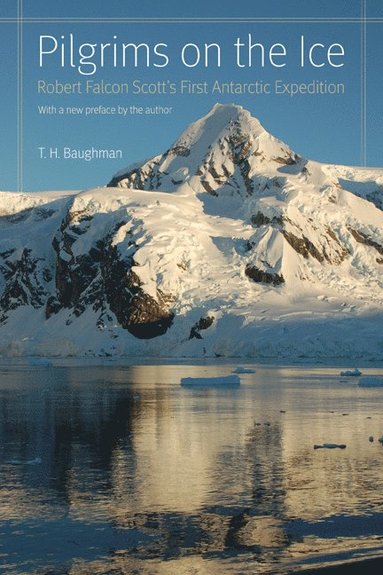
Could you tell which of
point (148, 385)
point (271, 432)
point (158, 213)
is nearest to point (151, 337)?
point (158, 213)

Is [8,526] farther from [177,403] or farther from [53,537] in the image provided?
[177,403]

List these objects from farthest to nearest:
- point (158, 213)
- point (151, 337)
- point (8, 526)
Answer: point (158, 213), point (151, 337), point (8, 526)

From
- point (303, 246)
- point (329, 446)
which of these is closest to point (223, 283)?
point (303, 246)

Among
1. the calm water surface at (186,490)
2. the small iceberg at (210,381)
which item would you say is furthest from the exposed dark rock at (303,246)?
the calm water surface at (186,490)

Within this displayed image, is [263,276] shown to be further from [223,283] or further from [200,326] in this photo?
[200,326]

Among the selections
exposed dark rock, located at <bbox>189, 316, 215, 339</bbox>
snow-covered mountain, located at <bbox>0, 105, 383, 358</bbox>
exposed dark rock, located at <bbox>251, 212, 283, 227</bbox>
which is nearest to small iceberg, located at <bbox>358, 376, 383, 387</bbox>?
snow-covered mountain, located at <bbox>0, 105, 383, 358</bbox>

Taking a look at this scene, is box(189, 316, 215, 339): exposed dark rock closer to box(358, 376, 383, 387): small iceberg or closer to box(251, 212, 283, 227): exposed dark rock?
box(251, 212, 283, 227): exposed dark rock
